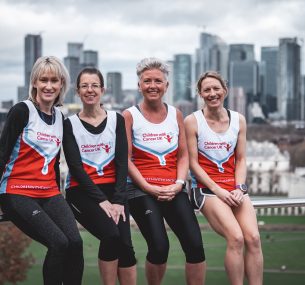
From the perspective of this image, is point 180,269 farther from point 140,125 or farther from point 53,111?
point 53,111

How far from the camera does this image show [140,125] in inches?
150

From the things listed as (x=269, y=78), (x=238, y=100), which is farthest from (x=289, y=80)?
(x=238, y=100)

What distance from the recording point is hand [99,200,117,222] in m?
3.43

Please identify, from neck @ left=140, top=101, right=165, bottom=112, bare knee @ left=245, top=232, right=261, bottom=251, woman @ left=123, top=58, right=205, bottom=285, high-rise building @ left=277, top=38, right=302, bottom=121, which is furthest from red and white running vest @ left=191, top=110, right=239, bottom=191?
high-rise building @ left=277, top=38, right=302, bottom=121

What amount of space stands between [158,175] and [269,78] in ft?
471

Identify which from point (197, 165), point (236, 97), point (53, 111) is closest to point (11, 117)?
point (53, 111)

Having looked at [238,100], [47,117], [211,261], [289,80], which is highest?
[289,80]

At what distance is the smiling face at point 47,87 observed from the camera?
3.42 m

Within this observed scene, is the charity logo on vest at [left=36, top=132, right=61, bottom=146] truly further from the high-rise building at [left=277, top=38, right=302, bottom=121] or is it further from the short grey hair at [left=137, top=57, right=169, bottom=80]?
the high-rise building at [left=277, top=38, right=302, bottom=121]

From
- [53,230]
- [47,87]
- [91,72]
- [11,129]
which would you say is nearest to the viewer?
[53,230]

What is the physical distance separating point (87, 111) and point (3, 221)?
0.76m

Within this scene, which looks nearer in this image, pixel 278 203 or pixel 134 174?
pixel 134 174

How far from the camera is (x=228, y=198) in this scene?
12.3 ft

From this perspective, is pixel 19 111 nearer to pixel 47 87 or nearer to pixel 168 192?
pixel 47 87
